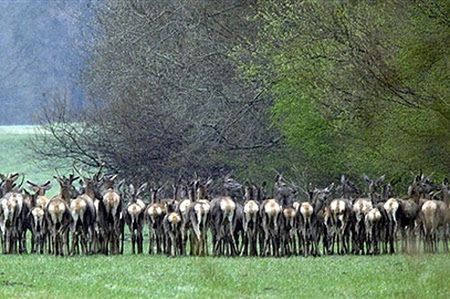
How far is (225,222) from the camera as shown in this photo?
98.4ft

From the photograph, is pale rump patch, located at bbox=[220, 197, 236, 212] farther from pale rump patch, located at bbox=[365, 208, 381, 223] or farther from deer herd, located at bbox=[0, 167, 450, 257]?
pale rump patch, located at bbox=[365, 208, 381, 223]

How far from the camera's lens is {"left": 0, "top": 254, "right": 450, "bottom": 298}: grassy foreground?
19109 mm

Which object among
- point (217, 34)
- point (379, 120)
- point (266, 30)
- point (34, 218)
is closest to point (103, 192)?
point (34, 218)

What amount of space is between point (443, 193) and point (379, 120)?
3.40 metres

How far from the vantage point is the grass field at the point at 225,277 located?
1916 cm

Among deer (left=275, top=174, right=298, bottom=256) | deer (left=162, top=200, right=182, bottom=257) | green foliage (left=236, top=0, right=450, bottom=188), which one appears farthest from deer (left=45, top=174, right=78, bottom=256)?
green foliage (left=236, top=0, right=450, bottom=188)

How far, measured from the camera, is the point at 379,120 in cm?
3316

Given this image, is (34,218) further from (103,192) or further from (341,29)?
(341,29)

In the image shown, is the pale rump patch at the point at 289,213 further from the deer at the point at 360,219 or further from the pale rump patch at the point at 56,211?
the pale rump patch at the point at 56,211

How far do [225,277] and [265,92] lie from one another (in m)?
20.4

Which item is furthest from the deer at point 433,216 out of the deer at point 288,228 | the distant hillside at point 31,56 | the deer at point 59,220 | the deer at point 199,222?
the distant hillside at point 31,56

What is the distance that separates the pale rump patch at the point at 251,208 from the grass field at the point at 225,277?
1814mm

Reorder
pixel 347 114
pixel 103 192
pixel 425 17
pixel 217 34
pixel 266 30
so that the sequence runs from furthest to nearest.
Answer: pixel 217 34, pixel 266 30, pixel 347 114, pixel 103 192, pixel 425 17

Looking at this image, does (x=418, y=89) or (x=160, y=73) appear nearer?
(x=418, y=89)
